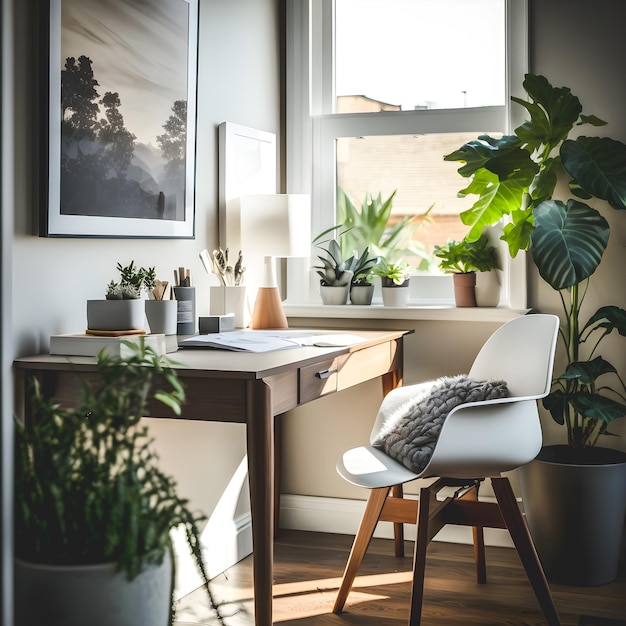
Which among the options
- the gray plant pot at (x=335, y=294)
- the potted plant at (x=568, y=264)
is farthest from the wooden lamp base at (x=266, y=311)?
the potted plant at (x=568, y=264)

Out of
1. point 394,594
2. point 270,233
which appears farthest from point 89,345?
point 394,594

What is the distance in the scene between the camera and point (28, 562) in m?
1.31

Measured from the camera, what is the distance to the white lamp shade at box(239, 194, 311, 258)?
123 inches

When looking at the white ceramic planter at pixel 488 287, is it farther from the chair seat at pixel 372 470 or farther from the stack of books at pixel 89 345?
the stack of books at pixel 89 345

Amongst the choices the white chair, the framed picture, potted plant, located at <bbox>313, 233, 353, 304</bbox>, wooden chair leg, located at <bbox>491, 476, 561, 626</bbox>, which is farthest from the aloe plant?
wooden chair leg, located at <bbox>491, 476, 561, 626</bbox>

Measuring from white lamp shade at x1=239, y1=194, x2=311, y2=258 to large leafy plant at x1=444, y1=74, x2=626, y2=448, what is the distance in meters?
0.59

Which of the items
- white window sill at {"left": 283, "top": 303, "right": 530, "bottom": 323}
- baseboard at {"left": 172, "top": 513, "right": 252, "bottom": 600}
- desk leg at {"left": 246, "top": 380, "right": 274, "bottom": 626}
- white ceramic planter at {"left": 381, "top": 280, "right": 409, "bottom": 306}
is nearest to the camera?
desk leg at {"left": 246, "top": 380, "right": 274, "bottom": 626}

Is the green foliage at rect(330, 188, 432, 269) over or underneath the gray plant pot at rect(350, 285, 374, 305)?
over

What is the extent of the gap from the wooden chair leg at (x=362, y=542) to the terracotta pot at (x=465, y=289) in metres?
0.93

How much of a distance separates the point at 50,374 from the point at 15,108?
65cm

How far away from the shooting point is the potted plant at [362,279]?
3.49 meters

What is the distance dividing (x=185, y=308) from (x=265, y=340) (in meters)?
0.26

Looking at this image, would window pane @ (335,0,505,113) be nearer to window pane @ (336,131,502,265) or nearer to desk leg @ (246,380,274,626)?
window pane @ (336,131,502,265)

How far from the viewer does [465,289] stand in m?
3.32
